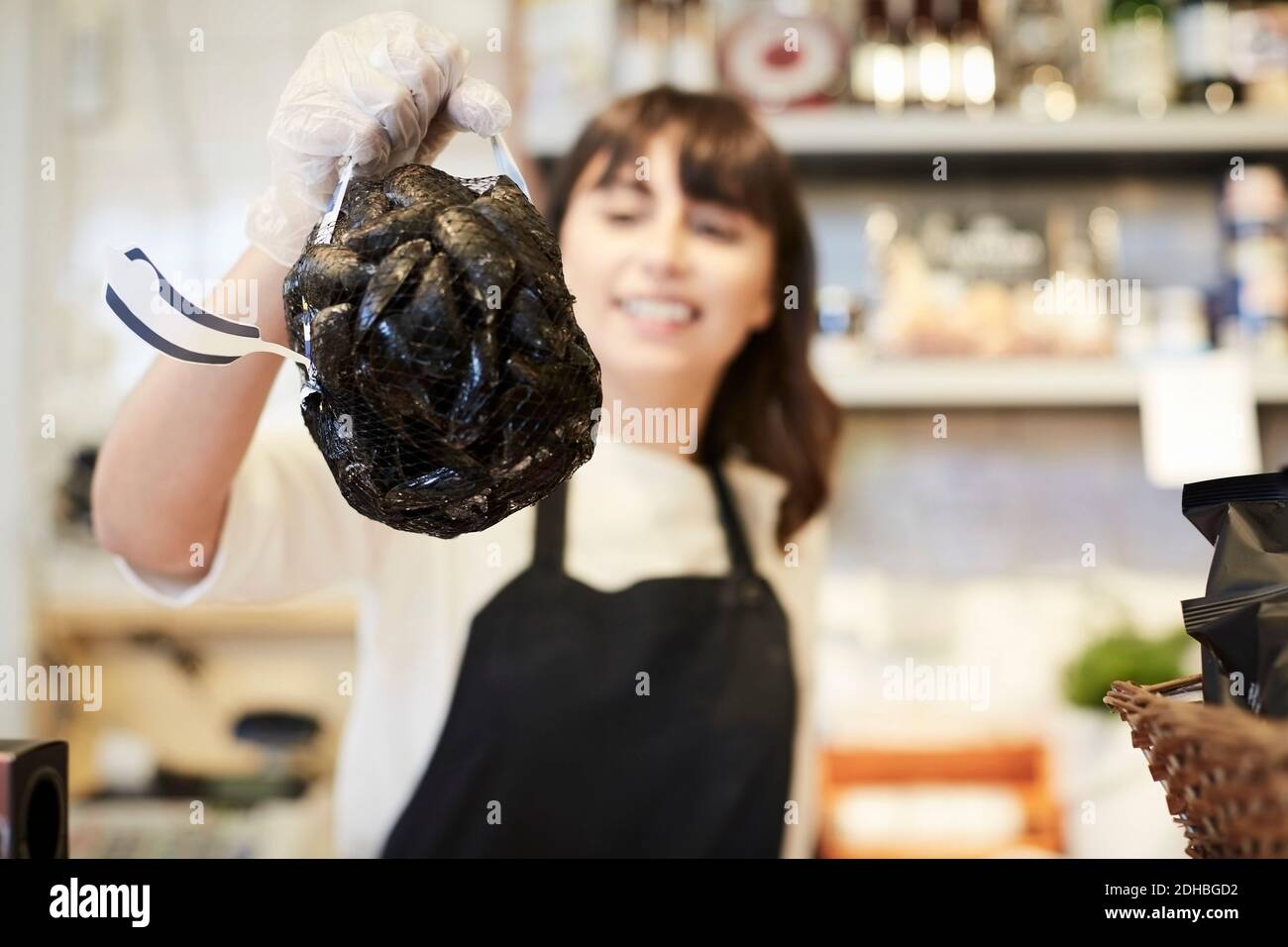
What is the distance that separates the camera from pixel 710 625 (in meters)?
1.51

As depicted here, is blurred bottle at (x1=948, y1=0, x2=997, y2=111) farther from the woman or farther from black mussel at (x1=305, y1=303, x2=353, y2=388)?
black mussel at (x1=305, y1=303, x2=353, y2=388)

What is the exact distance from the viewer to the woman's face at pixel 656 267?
1396 millimetres

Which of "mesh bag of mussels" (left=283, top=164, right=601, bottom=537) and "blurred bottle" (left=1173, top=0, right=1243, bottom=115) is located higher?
"blurred bottle" (left=1173, top=0, right=1243, bottom=115)

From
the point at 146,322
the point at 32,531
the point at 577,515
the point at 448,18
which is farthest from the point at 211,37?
the point at 146,322

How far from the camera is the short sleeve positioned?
3.58ft

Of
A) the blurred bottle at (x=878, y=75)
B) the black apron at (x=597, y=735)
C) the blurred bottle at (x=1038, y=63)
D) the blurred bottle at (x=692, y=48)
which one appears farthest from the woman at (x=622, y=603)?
the blurred bottle at (x=1038, y=63)

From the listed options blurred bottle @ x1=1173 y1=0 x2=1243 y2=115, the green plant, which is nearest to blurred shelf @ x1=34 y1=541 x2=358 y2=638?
the green plant

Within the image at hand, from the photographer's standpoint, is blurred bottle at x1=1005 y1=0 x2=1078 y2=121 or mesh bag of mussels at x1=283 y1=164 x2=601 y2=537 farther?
blurred bottle at x1=1005 y1=0 x2=1078 y2=121

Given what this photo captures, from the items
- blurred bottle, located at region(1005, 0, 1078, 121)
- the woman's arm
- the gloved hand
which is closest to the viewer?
the gloved hand

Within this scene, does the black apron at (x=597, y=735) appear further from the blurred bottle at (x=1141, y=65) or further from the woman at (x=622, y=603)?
the blurred bottle at (x=1141, y=65)

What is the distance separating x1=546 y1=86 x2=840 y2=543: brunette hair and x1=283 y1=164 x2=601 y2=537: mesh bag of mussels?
0.92 meters

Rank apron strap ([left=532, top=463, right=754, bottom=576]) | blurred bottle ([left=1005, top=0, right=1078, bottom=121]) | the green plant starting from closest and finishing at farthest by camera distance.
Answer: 1. apron strap ([left=532, top=463, right=754, bottom=576])
2. the green plant
3. blurred bottle ([left=1005, top=0, right=1078, bottom=121])

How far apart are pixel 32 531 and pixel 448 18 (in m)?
1.15

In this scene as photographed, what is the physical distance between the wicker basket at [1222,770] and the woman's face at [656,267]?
0.97 meters
